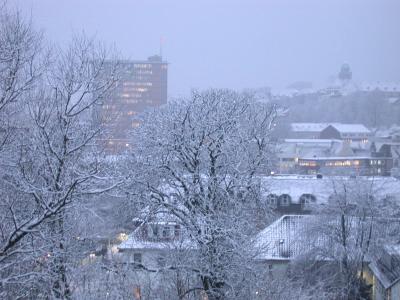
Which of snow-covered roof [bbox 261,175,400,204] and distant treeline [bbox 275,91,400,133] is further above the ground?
distant treeline [bbox 275,91,400,133]

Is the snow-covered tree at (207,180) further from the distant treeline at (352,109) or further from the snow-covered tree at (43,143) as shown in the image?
the distant treeline at (352,109)

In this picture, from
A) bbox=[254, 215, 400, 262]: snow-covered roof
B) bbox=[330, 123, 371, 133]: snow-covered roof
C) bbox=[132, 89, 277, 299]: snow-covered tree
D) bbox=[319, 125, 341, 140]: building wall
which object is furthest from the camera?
bbox=[330, 123, 371, 133]: snow-covered roof

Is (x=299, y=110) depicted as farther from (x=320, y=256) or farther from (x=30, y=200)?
(x=30, y=200)

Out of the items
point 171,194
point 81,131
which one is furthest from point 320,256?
point 81,131

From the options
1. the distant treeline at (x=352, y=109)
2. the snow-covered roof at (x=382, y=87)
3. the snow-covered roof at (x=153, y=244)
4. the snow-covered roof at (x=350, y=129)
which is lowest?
the snow-covered roof at (x=153, y=244)

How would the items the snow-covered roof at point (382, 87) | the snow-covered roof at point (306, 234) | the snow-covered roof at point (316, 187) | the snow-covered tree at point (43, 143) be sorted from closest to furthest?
the snow-covered tree at point (43, 143)
the snow-covered roof at point (306, 234)
the snow-covered roof at point (316, 187)
the snow-covered roof at point (382, 87)

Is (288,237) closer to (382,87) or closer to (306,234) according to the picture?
(306,234)

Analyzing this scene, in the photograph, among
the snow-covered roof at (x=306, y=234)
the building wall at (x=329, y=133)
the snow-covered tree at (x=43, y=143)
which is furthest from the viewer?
the building wall at (x=329, y=133)

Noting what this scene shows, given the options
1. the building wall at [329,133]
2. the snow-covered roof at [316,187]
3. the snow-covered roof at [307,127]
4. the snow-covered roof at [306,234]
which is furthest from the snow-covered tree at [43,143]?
the snow-covered roof at [307,127]

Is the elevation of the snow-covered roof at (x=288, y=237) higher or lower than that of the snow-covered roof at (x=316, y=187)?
lower

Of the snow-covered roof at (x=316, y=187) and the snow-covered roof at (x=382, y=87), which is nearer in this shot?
the snow-covered roof at (x=316, y=187)

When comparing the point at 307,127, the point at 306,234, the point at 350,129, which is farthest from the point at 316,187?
the point at 307,127

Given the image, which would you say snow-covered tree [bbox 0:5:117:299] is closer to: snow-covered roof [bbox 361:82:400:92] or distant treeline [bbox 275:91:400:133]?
distant treeline [bbox 275:91:400:133]

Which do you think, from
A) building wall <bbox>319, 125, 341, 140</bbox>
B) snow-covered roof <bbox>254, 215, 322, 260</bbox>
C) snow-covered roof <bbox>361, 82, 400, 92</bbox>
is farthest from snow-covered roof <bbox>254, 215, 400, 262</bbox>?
snow-covered roof <bbox>361, 82, 400, 92</bbox>
